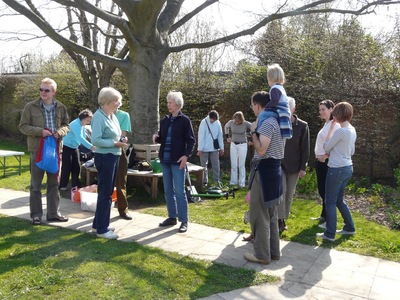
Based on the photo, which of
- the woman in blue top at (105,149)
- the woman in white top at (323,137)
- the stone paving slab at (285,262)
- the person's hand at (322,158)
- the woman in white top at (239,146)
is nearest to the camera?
the stone paving slab at (285,262)

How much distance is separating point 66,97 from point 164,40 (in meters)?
9.50

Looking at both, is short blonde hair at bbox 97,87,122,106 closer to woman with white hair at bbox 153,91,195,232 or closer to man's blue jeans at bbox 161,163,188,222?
woman with white hair at bbox 153,91,195,232

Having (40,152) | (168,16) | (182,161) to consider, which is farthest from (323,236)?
(168,16)

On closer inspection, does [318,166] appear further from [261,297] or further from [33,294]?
[33,294]

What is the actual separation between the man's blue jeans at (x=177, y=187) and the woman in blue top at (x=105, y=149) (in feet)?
2.74

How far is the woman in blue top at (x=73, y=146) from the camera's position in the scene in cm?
819

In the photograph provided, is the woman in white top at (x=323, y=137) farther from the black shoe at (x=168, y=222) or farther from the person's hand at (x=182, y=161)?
the black shoe at (x=168, y=222)

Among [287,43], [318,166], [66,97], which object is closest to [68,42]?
[318,166]

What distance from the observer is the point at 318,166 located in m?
6.19

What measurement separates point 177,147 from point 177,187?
1.96 feet

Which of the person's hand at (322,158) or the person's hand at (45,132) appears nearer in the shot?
the person's hand at (45,132)

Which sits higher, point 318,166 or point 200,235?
point 318,166

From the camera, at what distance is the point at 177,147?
547 centimetres

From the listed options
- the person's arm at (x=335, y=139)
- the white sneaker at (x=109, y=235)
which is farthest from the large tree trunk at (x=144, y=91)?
the person's arm at (x=335, y=139)
